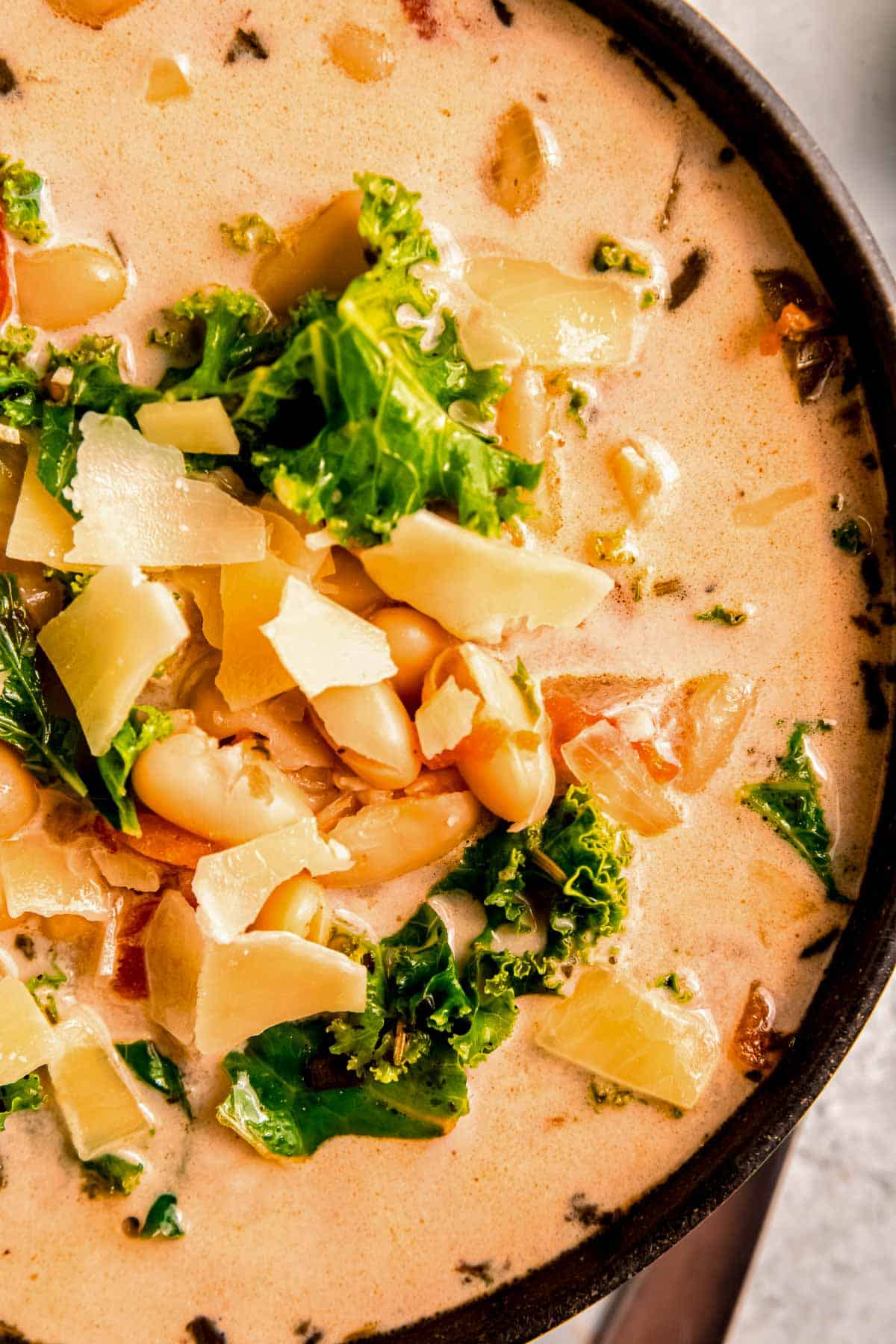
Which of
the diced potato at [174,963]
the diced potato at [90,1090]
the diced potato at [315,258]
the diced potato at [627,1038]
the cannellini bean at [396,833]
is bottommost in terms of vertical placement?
the diced potato at [90,1090]

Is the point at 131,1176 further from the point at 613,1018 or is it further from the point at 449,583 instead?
the point at 449,583

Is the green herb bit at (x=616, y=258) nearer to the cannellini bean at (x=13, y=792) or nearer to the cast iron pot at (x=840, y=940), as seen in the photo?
the cast iron pot at (x=840, y=940)

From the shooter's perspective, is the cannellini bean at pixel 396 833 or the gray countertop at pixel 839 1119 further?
the gray countertop at pixel 839 1119

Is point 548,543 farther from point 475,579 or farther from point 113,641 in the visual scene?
point 113,641

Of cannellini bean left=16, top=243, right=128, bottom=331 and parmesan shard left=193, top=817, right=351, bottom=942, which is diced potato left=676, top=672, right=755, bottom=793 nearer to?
parmesan shard left=193, top=817, right=351, bottom=942

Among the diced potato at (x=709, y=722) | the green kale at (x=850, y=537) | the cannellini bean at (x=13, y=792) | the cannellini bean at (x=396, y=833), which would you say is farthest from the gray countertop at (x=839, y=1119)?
the cannellini bean at (x=13, y=792)

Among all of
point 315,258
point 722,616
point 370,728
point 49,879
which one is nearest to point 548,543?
point 722,616
